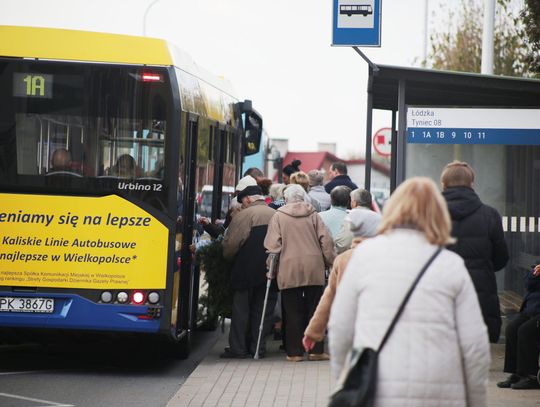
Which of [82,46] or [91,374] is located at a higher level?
[82,46]

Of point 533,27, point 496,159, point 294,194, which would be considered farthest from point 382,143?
point 294,194

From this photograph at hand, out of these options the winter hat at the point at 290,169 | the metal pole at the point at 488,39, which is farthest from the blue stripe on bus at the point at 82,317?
the metal pole at the point at 488,39

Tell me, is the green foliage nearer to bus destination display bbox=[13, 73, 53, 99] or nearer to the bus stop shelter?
the bus stop shelter

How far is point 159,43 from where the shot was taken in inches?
452

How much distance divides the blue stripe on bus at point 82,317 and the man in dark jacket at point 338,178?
Result: 455 cm

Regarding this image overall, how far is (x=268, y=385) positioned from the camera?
1091 centimetres

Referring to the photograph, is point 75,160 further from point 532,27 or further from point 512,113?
point 532,27

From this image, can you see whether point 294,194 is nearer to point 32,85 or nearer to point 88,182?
point 88,182

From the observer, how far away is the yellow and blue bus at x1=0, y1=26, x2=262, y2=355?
1127 cm

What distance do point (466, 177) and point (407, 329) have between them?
12.1 feet

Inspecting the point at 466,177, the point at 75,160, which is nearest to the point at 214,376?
the point at 75,160

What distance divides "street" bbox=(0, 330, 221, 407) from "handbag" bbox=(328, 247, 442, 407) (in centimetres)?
517

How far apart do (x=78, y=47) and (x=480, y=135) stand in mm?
4082

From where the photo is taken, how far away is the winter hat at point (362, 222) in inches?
275
